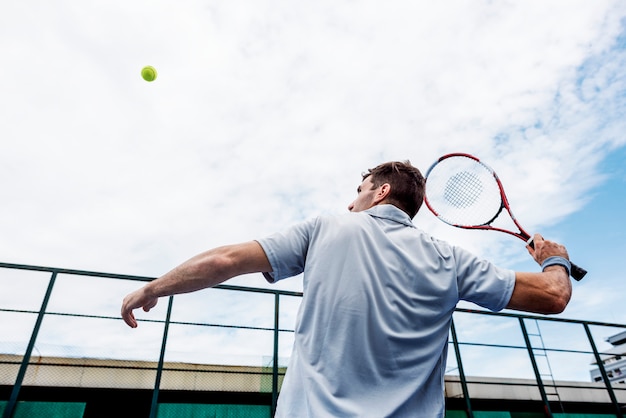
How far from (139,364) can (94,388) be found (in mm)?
1394

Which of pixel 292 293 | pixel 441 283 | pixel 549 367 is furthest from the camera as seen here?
pixel 549 367

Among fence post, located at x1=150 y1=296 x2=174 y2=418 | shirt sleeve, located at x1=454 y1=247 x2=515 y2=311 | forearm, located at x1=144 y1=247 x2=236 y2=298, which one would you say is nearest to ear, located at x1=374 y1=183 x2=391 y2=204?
shirt sleeve, located at x1=454 y1=247 x2=515 y2=311

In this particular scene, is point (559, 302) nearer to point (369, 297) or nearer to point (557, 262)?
point (557, 262)

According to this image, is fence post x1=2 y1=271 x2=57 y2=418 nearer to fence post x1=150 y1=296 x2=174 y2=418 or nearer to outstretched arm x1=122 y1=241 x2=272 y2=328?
fence post x1=150 y1=296 x2=174 y2=418

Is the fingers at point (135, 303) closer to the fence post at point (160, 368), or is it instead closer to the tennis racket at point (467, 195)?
the tennis racket at point (467, 195)

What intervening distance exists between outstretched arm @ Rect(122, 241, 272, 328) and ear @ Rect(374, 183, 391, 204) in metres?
0.48

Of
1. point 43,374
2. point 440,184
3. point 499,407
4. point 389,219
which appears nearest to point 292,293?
point 440,184

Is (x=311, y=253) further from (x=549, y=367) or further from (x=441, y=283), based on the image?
(x=549, y=367)

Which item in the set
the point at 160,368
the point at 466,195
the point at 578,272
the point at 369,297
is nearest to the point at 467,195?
the point at 466,195

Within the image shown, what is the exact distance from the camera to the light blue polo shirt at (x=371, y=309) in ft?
3.51

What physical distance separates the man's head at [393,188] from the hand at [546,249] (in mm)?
519

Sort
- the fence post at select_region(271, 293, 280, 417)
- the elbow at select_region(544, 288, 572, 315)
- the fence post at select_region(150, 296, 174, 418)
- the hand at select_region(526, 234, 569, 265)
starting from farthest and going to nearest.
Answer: the fence post at select_region(271, 293, 280, 417) < the fence post at select_region(150, 296, 174, 418) < the hand at select_region(526, 234, 569, 265) < the elbow at select_region(544, 288, 572, 315)

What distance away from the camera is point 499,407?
46.0 feet

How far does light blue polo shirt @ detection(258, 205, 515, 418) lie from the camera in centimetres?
107
